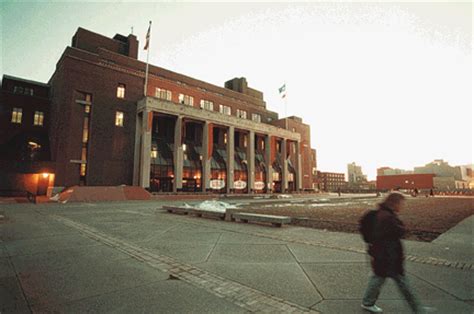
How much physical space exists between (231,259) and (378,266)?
12.1ft

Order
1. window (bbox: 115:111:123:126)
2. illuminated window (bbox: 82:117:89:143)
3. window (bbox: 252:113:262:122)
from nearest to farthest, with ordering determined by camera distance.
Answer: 1. illuminated window (bbox: 82:117:89:143)
2. window (bbox: 115:111:123:126)
3. window (bbox: 252:113:262:122)

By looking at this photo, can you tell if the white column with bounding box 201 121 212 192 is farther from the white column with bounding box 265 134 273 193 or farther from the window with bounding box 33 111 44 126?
the window with bounding box 33 111 44 126

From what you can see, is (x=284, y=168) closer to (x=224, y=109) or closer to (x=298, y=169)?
(x=298, y=169)

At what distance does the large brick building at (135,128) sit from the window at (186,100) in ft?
0.72

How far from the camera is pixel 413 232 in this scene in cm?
1052

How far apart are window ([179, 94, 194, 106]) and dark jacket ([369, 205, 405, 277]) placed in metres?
50.3

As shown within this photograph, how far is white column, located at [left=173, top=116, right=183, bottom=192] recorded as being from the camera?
4266 centimetres

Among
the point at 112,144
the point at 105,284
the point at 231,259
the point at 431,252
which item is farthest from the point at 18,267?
the point at 112,144

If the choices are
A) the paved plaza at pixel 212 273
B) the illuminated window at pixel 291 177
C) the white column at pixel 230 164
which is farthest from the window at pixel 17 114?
the illuminated window at pixel 291 177

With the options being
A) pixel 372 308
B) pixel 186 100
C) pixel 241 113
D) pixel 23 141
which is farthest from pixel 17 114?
pixel 372 308

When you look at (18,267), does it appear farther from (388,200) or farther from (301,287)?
(388,200)

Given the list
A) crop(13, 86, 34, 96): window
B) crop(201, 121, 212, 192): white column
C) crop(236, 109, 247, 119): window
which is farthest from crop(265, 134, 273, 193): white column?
crop(13, 86, 34, 96): window

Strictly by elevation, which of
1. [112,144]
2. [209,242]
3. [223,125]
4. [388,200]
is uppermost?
[223,125]

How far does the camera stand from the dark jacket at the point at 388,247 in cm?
364
